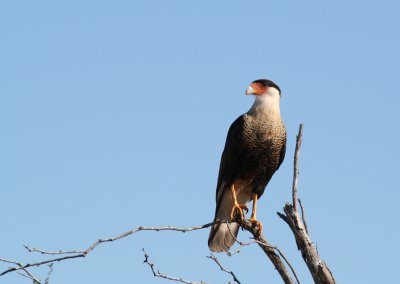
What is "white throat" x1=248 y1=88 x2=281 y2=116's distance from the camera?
679cm

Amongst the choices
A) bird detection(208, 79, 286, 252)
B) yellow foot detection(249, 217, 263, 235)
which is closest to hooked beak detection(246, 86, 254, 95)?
bird detection(208, 79, 286, 252)

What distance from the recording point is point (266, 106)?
22.4 feet

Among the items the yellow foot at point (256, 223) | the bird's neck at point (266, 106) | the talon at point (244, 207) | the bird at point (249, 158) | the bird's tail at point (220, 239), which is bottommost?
the yellow foot at point (256, 223)

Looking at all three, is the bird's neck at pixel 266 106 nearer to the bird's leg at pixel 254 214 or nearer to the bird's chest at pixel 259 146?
the bird's chest at pixel 259 146

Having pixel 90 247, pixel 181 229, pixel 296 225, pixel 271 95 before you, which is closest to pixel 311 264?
pixel 296 225

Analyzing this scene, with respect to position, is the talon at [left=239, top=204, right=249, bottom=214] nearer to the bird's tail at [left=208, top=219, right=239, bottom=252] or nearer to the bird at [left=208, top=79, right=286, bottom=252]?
the bird at [left=208, top=79, right=286, bottom=252]

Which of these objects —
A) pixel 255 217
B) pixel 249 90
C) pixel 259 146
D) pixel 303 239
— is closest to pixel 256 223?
pixel 255 217

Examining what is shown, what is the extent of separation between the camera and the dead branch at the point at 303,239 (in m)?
4.51

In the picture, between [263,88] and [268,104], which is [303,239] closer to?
[268,104]

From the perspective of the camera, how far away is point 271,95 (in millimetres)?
6938

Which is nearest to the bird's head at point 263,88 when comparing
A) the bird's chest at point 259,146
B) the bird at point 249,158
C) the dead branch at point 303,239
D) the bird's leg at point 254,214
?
the bird at point 249,158

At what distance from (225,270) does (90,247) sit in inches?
42.2

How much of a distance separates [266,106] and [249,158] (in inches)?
21.1

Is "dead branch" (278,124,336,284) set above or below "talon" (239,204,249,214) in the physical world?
below
